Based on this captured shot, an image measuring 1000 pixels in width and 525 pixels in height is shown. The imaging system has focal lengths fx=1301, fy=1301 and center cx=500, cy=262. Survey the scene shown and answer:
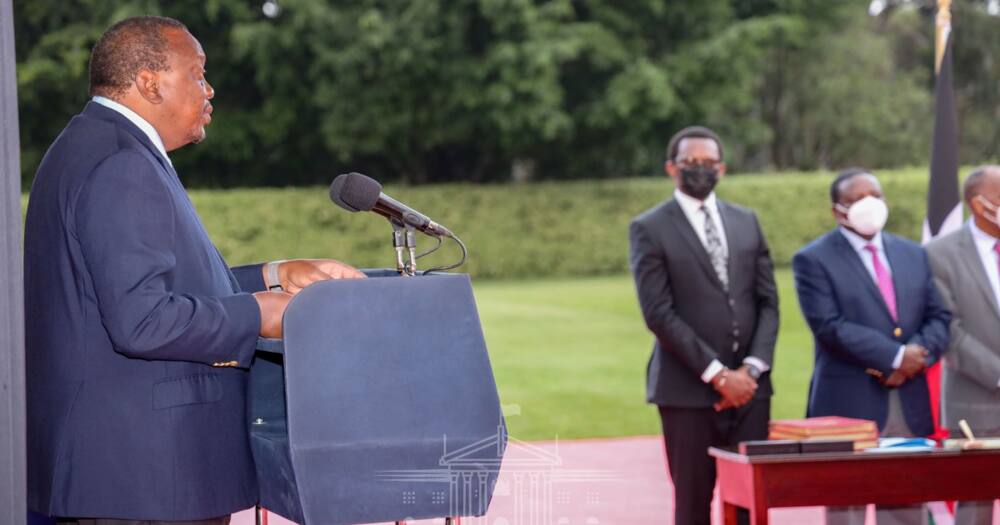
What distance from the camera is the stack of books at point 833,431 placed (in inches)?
200

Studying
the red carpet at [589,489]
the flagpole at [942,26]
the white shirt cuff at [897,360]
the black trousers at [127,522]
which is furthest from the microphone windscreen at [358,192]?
the flagpole at [942,26]

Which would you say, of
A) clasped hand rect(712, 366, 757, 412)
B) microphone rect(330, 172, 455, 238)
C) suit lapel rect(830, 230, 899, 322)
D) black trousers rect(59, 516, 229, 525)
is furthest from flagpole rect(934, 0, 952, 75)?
black trousers rect(59, 516, 229, 525)

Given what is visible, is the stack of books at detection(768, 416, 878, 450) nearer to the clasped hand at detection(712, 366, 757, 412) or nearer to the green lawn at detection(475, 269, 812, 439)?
the clasped hand at detection(712, 366, 757, 412)

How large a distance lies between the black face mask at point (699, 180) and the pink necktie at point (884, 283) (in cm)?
81

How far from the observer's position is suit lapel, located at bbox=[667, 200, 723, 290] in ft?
20.3

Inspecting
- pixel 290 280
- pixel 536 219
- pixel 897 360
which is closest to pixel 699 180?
pixel 897 360

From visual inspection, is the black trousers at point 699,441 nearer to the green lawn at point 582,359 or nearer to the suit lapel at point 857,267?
the suit lapel at point 857,267

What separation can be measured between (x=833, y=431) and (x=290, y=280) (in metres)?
2.73

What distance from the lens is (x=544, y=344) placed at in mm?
17750

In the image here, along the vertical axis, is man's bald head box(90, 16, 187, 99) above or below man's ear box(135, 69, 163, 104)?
above

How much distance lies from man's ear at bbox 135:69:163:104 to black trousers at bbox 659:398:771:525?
3637mm

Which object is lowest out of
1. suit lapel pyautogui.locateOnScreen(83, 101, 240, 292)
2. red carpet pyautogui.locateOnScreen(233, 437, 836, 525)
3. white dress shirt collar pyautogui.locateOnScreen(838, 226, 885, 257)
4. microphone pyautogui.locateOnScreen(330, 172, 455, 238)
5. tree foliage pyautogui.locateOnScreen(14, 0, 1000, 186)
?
red carpet pyautogui.locateOnScreen(233, 437, 836, 525)

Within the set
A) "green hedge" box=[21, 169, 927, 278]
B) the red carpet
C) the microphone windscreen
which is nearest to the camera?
the microphone windscreen

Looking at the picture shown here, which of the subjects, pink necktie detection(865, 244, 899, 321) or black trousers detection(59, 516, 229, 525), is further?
pink necktie detection(865, 244, 899, 321)
